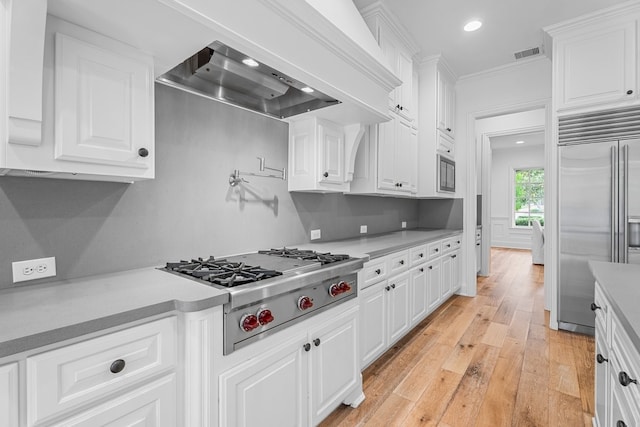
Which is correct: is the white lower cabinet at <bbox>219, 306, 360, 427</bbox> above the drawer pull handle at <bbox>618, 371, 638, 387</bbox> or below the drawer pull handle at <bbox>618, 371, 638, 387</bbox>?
below

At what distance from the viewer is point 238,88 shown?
189 cm

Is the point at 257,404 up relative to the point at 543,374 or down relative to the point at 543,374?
up

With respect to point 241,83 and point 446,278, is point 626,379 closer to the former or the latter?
point 241,83

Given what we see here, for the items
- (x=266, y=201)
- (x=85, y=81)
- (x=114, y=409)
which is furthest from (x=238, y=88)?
(x=114, y=409)

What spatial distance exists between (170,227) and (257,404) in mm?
987

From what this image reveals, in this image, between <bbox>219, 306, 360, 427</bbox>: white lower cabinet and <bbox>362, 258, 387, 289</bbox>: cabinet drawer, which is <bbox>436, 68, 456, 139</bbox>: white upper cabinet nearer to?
<bbox>362, 258, 387, 289</bbox>: cabinet drawer

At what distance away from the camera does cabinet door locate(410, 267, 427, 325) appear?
110 inches

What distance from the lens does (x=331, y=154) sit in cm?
238

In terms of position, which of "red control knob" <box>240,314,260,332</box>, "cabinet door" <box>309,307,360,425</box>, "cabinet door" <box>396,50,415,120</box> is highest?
"cabinet door" <box>396,50,415,120</box>

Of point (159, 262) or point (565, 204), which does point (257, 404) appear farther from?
point (565, 204)

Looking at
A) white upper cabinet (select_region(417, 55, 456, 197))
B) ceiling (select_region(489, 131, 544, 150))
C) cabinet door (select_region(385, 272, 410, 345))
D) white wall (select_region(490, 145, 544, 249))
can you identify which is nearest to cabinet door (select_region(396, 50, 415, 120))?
white upper cabinet (select_region(417, 55, 456, 197))

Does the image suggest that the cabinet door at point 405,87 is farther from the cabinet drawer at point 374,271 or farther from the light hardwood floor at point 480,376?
the light hardwood floor at point 480,376

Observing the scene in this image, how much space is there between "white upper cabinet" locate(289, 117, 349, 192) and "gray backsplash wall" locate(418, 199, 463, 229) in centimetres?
249

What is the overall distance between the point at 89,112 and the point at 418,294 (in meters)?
2.76
